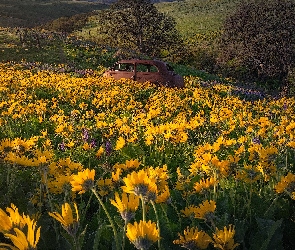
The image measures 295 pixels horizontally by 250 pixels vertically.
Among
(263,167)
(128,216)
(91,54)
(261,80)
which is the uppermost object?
(128,216)

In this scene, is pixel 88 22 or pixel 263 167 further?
pixel 88 22

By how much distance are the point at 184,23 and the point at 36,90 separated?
6338 centimetres

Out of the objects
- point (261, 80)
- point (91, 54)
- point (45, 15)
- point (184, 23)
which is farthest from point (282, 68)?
point (45, 15)

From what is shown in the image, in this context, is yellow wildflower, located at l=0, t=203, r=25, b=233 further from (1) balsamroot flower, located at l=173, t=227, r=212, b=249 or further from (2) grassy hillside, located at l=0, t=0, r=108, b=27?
(2) grassy hillside, located at l=0, t=0, r=108, b=27

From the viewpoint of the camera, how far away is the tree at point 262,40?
32.2m

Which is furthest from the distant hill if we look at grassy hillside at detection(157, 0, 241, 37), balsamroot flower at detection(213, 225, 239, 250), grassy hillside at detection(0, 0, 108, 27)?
balsamroot flower at detection(213, 225, 239, 250)

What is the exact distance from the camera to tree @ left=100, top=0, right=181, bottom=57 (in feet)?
123

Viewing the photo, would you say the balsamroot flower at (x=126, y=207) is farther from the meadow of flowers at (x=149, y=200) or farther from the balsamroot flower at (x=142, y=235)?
the balsamroot flower at (x=142, y=235)

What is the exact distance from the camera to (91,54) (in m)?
28.3

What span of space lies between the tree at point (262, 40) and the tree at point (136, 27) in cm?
687

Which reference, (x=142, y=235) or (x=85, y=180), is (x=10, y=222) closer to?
(x=142, y=235)

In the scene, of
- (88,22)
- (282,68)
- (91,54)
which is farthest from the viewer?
(88,22)

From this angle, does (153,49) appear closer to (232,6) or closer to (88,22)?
(88,22)

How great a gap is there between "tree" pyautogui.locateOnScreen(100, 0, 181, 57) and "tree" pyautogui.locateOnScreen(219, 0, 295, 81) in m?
6.87
